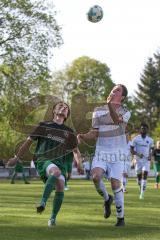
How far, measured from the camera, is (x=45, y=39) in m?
53.9

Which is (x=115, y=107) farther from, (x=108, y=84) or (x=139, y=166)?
(x=108, y=84)

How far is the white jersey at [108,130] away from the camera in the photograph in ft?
39.0

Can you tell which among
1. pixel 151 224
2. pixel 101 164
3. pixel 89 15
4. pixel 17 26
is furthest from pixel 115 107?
pixel 17 26

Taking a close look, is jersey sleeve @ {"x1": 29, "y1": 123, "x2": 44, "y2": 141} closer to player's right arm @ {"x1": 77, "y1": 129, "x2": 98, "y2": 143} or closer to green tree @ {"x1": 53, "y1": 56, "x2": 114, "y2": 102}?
player's right arm @ {"x1": 77, "y1": 129, "x2": 98, "y2": 143}

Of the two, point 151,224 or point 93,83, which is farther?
point 93,83

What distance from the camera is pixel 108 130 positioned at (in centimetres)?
1191

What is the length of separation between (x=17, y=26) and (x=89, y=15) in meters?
31.1

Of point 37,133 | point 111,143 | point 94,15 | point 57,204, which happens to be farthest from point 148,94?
point 57,204

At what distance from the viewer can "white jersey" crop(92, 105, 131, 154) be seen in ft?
39.0

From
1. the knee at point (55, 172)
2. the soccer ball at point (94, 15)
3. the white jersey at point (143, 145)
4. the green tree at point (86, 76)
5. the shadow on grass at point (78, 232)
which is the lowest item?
the shadow on grass at point (78, 232)

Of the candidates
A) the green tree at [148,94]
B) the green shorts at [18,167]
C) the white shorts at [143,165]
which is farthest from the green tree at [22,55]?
the green tree at [148,94]

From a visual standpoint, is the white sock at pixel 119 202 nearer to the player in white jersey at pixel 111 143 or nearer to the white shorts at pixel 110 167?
the player in white jersey at pixel 111 143

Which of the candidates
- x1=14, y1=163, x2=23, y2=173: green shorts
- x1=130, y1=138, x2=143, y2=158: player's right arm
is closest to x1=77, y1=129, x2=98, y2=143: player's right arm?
x1=130, y1=138, x2=143, y2=158: player's right arm

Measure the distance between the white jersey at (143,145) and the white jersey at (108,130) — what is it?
10.9 m
